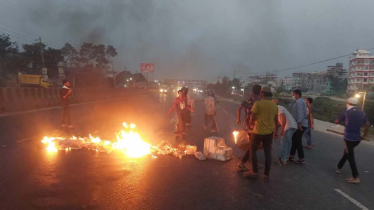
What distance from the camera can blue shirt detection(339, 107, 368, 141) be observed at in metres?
5.00

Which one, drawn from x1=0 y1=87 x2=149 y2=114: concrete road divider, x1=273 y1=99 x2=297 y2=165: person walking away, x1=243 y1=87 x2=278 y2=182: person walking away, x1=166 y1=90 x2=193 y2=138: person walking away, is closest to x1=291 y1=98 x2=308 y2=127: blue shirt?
x1=273 y1=99 x2=297 y2=165: person walking away

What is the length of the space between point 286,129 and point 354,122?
54.5 inches

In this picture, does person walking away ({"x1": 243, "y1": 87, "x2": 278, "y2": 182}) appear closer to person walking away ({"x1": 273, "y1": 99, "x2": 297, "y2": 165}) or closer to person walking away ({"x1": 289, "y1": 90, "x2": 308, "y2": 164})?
person walking away ({"x1": 273, "y1": 99, "x2": 297, "y2": 165})

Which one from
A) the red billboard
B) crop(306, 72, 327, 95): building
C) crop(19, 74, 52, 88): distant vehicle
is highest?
the red billboard

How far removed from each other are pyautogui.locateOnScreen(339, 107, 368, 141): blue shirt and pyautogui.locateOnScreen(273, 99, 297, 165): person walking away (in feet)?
3.64

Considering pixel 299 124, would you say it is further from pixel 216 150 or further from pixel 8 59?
pixel 8 59

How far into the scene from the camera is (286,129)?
6.01 m

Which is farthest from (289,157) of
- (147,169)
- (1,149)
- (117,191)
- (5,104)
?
(5,104)

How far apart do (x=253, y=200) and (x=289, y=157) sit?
2733 mm

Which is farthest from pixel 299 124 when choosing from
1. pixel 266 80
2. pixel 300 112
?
pixel 266 80

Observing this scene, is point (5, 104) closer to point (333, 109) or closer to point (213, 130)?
point (213, 130)

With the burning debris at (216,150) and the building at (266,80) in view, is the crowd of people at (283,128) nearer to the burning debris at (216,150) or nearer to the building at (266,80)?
the burning debris at (216,150)

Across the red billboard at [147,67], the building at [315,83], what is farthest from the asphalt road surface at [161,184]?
the building at [315,83]

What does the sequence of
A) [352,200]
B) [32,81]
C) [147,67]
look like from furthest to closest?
[147,67], [32,81], [352,200]
